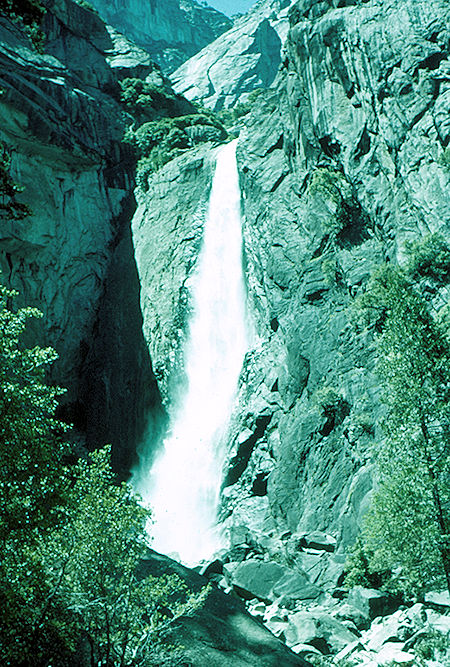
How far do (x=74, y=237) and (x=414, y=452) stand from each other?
2986 centimetres

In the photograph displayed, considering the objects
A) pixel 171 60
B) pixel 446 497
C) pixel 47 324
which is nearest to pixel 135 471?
pixel 47 324

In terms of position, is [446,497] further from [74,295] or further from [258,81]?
[258,81]

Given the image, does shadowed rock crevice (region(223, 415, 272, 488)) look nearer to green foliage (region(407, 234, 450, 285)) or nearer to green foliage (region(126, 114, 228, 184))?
green foliage (region(407, 234, 450, 285))

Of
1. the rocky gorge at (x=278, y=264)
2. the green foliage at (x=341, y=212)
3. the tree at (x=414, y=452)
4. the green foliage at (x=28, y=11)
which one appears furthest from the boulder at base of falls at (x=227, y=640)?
the green foliage at (x=341, y=212)

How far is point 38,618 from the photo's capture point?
6.67m

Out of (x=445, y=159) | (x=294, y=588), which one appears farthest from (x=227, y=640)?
(x=445, y=159)

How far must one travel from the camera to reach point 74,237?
36.9 metres

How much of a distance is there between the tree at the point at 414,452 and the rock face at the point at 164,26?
9936 cm

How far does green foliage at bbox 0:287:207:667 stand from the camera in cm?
650

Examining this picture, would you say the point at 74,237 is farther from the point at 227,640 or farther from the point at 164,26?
the point at 164,26

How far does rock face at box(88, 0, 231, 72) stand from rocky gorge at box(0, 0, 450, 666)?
188 feet

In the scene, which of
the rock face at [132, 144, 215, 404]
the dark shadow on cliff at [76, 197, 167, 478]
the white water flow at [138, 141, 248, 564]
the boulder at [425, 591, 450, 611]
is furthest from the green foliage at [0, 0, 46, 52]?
the dark shadow on cliff at [76, 197, 167, 478]

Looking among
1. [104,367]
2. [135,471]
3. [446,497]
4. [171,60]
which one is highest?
[171,60]

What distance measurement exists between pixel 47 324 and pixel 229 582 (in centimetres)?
2215
